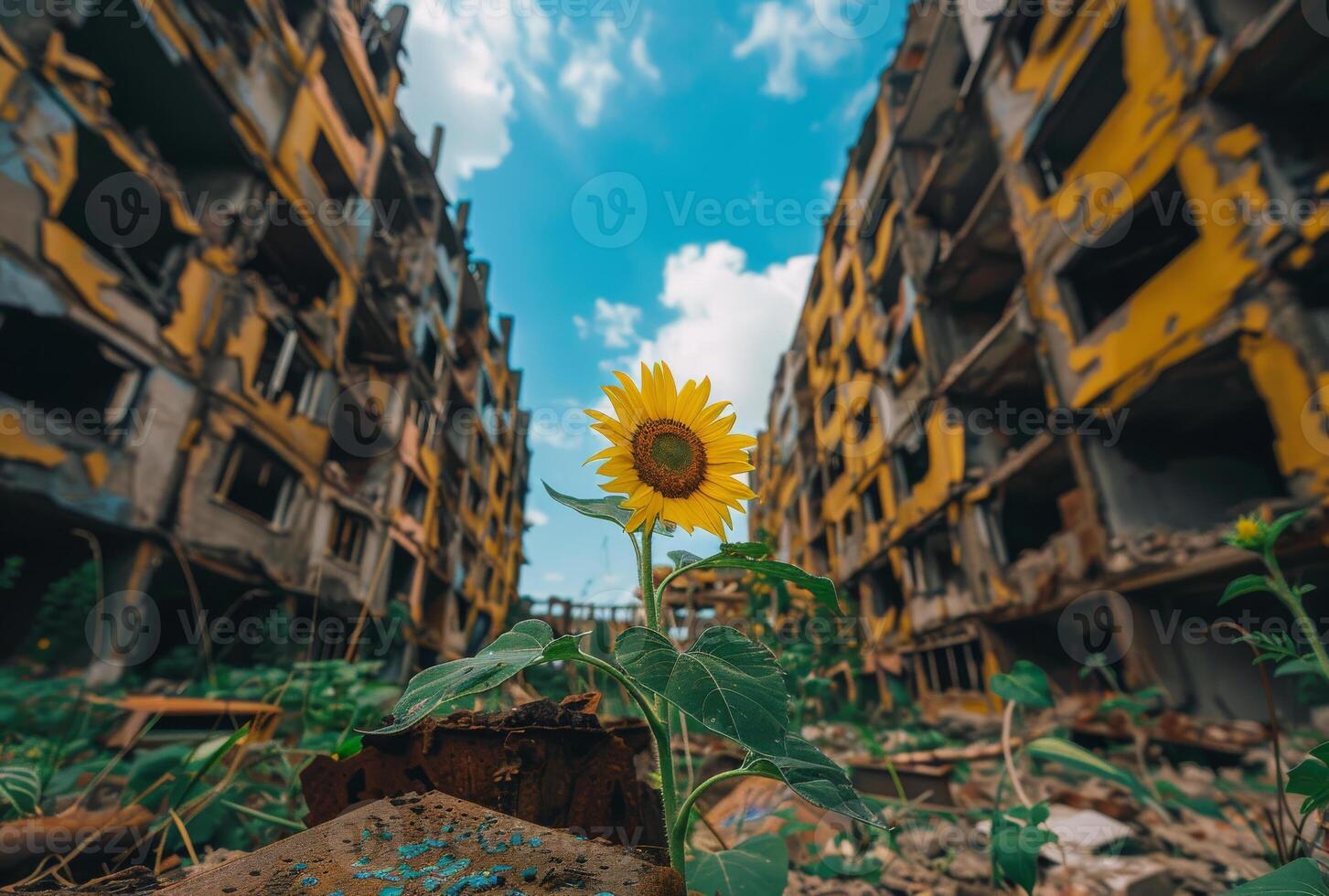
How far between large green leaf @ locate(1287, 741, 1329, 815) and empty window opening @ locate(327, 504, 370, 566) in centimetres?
1355

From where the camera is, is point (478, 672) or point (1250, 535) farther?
point (1250, 535)

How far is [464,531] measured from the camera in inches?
813

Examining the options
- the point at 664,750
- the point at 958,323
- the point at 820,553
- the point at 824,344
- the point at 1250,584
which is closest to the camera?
the point at 664,750

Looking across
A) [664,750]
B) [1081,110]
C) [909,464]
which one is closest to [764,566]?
[664,750]

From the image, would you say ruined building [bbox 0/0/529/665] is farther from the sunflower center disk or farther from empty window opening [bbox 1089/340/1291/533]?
empty window opening [bbox 1089/340/1291/533]

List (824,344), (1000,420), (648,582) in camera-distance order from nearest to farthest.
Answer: (648,582) < (1000,420) < (824,344)

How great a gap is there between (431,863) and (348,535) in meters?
14.1

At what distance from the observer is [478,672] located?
2.48 ft

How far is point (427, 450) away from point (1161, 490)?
618 inches

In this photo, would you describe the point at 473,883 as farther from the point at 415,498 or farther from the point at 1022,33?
the point at 415,498

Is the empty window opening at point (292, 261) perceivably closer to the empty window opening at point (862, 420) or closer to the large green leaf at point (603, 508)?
the large green leaf at point (603, 508)

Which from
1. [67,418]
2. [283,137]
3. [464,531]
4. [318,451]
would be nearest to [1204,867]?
[67,418]

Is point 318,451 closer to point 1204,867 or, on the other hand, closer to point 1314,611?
point 1204,867

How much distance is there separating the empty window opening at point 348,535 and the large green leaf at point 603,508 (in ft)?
42.1
